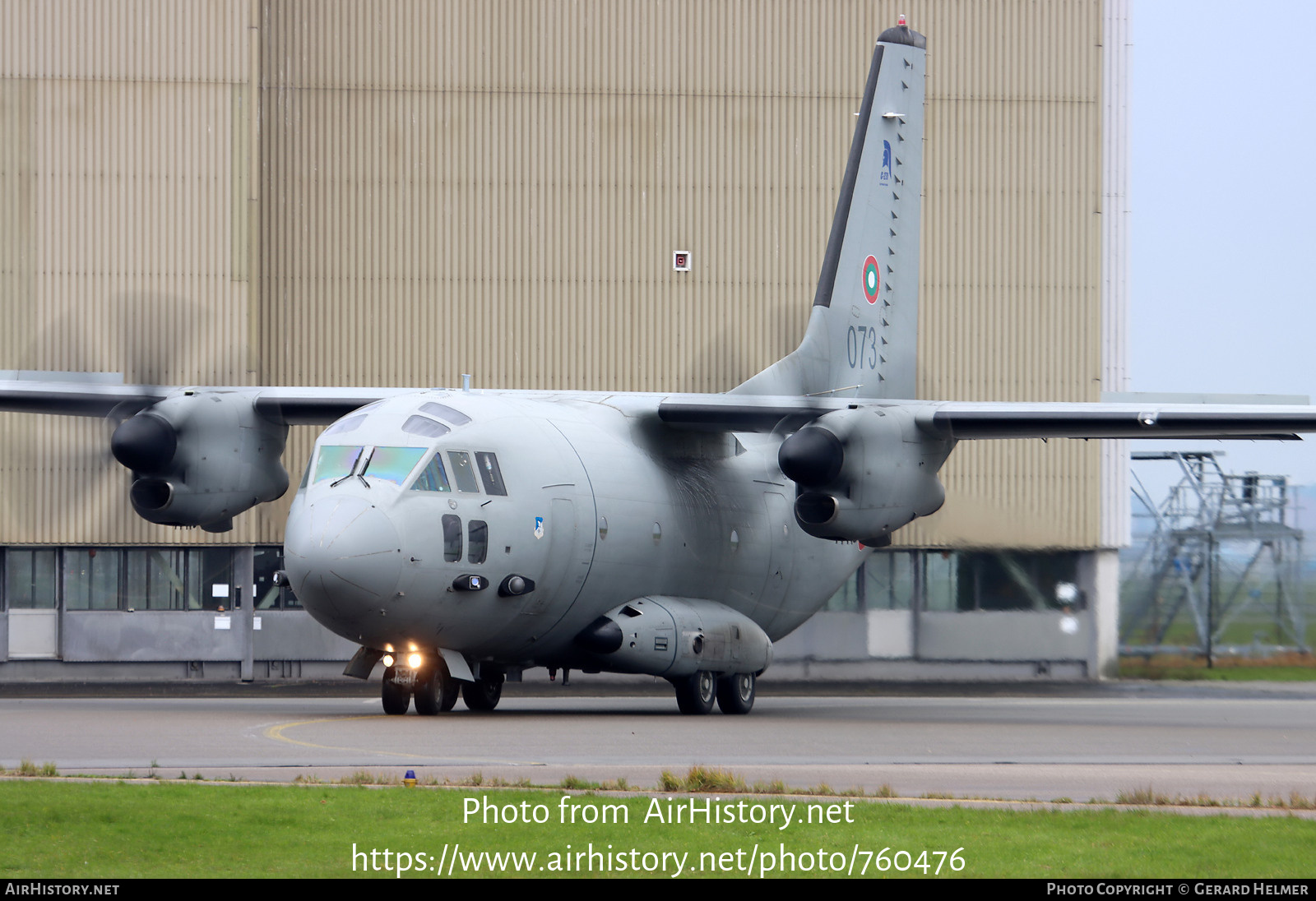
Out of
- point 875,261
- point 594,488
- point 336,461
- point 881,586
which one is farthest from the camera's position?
point 881,586

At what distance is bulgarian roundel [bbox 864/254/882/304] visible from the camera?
26.3m

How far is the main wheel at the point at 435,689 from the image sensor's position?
2036cm

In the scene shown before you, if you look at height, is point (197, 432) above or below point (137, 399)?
below

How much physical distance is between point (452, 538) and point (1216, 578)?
21763 millimetres

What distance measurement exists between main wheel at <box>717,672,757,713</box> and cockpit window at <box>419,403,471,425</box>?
→ 588cm

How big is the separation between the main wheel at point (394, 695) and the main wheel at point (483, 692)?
134 centimetres

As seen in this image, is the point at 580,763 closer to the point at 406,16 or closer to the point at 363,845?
the point at 363,845

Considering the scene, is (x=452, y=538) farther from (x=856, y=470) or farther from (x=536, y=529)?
(x=856, y=470)

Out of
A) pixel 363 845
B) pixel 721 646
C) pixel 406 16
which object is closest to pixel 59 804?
pixel 363 845

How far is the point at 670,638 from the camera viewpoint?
848 inches

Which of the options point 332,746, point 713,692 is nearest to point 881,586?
point 713,692

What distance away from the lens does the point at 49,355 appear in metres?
34.4

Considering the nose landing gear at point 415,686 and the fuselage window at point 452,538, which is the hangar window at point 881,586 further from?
the fuselage window at point 452,538

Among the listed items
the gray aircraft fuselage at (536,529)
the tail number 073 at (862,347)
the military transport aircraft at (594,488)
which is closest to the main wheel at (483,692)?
the military transport aircraft at (594,488)
